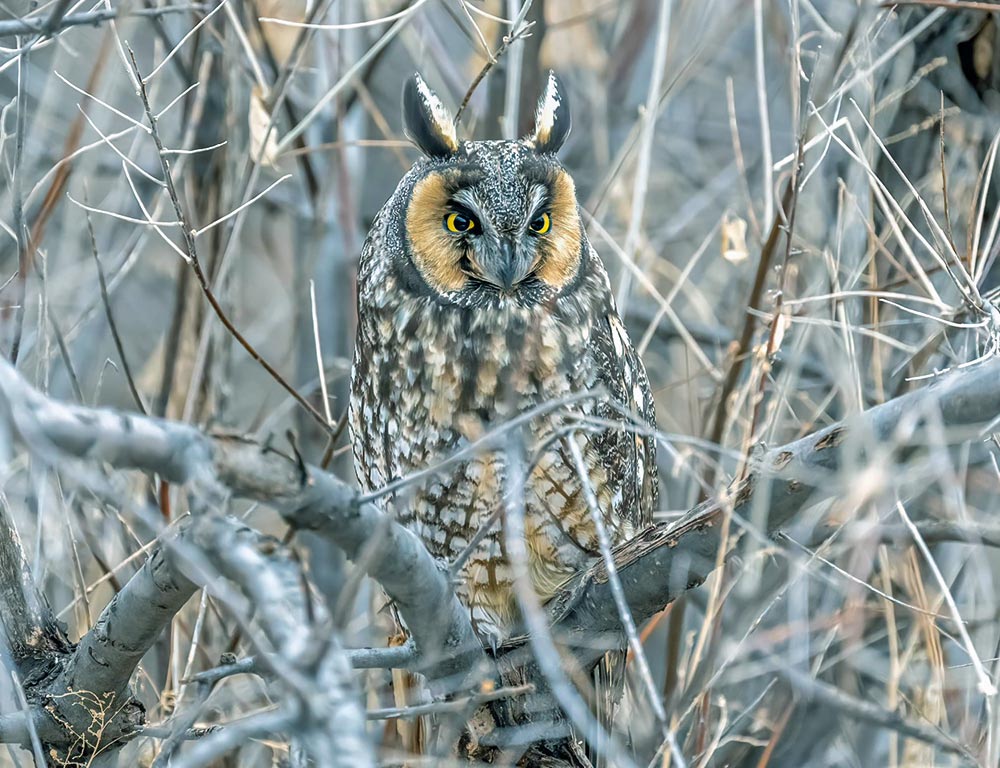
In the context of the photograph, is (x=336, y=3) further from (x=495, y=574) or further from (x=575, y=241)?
(x=495, y=574)

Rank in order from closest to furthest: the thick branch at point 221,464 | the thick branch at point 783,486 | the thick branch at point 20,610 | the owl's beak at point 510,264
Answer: the thick branch at point 221,464 → the thick branch at point 783,486 → the thick branch at point 20,610 → the owl's beak at point 510,264

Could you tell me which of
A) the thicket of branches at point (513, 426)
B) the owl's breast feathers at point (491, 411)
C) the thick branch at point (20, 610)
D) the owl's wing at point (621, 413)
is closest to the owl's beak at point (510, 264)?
the owl's breast feathers at point (491, 411)

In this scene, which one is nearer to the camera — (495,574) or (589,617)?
(589,617)

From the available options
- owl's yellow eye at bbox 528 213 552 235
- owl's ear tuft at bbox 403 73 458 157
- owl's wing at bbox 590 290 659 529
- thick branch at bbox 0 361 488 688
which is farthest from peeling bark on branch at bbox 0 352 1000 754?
owl's ear tuft at bbox 403 73 458 157

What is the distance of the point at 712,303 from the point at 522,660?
8.72 ft

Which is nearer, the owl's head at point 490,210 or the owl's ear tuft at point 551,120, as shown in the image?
the owl's head at point 490,210

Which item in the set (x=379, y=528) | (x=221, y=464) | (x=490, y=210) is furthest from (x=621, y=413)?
(x=221, y=464)

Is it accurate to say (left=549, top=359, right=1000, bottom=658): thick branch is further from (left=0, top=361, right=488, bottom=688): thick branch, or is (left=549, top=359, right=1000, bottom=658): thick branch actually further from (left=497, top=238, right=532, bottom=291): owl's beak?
(left=497, top=238, right=532, bottom=291): owl's beak

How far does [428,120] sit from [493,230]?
299 millimetres

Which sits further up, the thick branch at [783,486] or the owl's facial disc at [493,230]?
the owl's facial disc at [493,230]

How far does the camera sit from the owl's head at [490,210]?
2.30 meters

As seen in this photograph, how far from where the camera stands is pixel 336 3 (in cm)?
343

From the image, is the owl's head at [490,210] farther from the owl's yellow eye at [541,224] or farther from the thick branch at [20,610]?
the thick branch at [20,610]

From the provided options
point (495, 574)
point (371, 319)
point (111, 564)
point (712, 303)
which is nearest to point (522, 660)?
point (495, 574)
